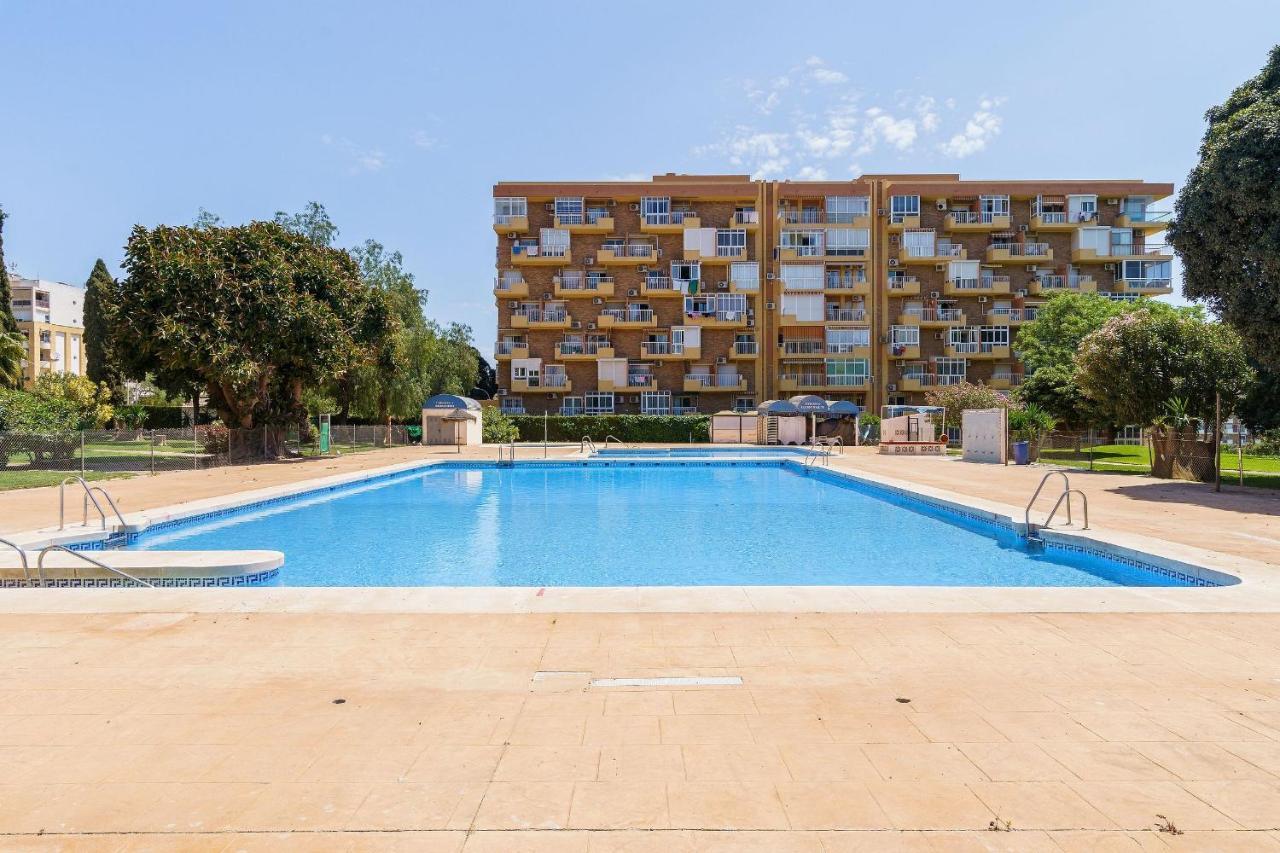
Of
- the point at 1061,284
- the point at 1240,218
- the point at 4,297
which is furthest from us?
the point at 1061,284

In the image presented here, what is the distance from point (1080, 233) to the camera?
47094mm

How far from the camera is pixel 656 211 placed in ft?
156

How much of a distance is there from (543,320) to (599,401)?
6.48 metres

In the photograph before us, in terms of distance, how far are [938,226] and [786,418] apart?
743 inches

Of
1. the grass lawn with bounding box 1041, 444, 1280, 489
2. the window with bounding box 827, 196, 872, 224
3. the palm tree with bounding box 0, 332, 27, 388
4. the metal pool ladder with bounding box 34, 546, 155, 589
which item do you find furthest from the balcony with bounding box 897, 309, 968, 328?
the metal pool ladder with bounding box 34, 546, 155, 589

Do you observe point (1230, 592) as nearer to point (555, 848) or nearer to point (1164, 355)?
point (555, 848)

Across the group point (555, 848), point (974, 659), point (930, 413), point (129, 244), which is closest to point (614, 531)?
point (974, 659)

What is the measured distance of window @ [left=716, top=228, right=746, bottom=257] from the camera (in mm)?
47781

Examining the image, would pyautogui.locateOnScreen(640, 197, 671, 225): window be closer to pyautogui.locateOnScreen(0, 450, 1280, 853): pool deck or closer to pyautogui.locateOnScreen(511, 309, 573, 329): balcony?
pyautogui.locateOnScreen(511, 309, 573, 329): balcony

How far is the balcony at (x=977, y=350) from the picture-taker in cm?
4728

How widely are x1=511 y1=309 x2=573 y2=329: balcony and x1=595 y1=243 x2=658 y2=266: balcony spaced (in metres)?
4.37

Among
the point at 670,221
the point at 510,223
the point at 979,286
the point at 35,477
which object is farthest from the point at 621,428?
the point at 35,477

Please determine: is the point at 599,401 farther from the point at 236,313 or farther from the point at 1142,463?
the point at 1142,463

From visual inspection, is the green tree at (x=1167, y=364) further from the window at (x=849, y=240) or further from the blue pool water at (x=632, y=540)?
the window at (x=849, y=240)
